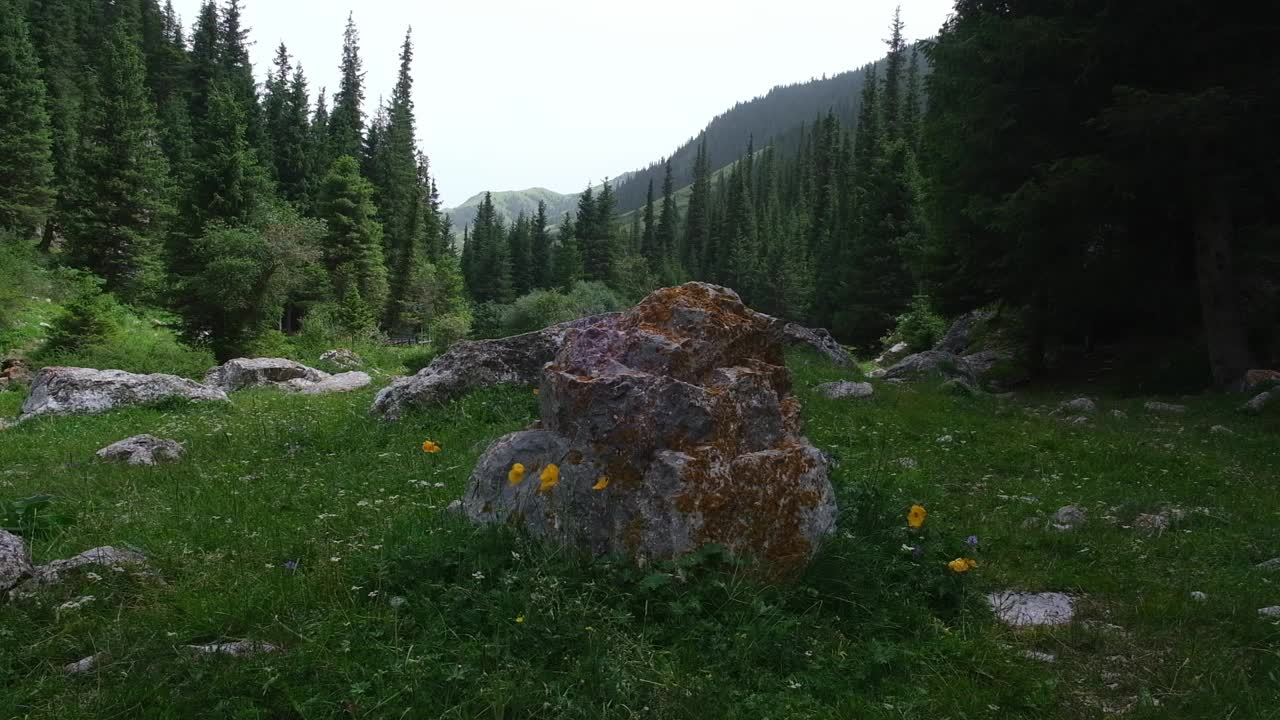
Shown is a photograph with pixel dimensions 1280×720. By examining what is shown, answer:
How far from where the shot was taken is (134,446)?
9.24 metres

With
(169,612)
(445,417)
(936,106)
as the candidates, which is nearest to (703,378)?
(169,612)

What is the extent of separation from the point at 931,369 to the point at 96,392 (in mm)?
20806

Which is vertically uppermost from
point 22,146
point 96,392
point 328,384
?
point 22,146

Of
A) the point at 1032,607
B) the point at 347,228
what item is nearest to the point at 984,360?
the point at 1032,607

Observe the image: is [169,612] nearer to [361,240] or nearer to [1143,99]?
[1143,99]

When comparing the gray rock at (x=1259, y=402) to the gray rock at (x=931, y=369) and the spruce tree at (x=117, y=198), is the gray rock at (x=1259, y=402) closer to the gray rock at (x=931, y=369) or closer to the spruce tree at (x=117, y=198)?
the gray rock at (x=931, y=369)

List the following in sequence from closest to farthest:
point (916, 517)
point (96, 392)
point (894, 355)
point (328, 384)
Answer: point (916, 517)
point (96, 392)
point (328, 384)
point (894, 355)

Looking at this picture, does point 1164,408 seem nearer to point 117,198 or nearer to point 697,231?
point 117,198

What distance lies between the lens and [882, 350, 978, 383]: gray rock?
66.1 ft

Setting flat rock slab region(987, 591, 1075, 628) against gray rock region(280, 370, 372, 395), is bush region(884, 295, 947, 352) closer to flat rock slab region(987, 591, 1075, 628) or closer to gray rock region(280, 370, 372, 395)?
gray rock region(280, 370, 372, 395)

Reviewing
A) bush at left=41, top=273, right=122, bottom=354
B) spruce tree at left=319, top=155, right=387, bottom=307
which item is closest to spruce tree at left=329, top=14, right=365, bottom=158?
spruce tree at left=319, top=155, right=387, bottom=307

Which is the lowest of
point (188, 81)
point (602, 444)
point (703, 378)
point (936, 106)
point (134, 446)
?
point (134, 446)

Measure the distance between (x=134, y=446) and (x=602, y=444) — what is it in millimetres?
7763

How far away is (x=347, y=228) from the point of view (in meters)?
51.1
